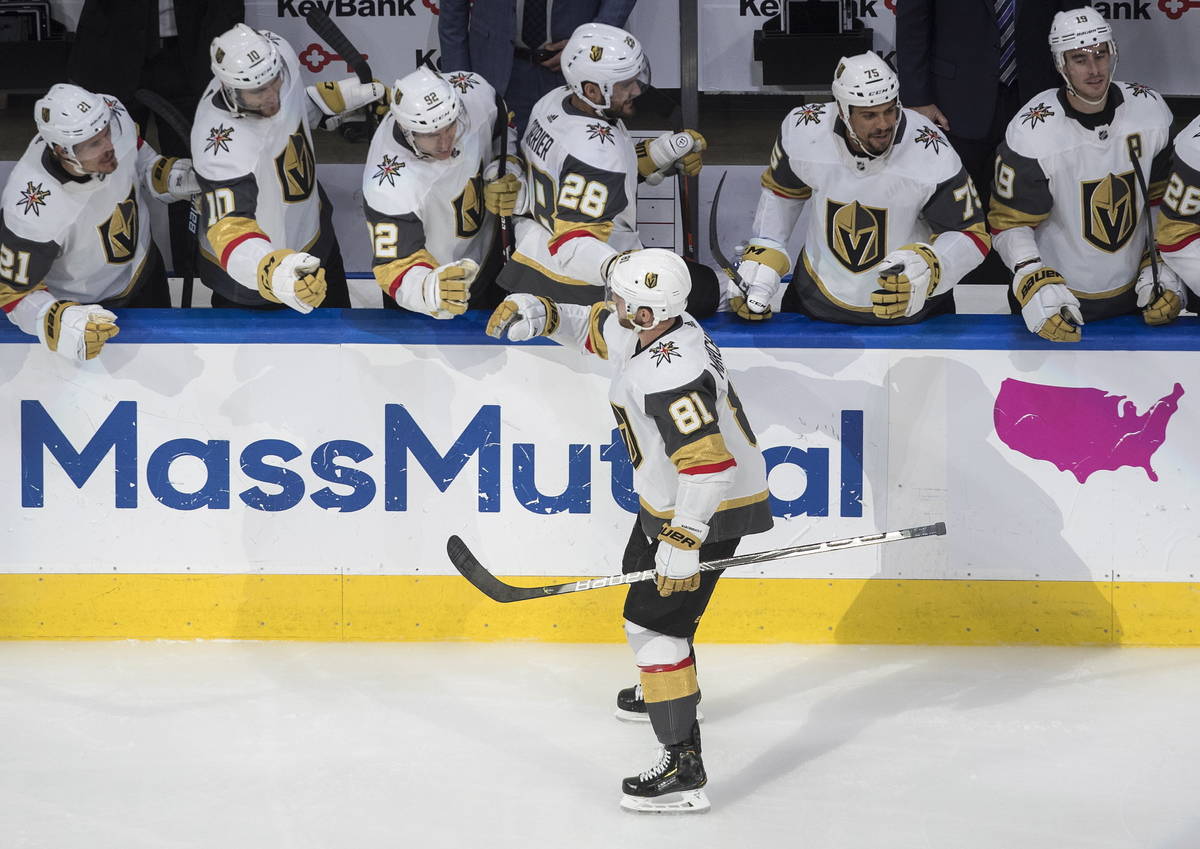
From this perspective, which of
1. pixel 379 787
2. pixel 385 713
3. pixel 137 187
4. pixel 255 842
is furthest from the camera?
pixel 137 187

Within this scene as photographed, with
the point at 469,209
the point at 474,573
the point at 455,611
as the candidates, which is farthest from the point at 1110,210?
the point at 455,611

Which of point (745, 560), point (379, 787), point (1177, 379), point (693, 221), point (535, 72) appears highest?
point (535, 72)

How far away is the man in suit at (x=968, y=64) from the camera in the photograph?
4.93 meters

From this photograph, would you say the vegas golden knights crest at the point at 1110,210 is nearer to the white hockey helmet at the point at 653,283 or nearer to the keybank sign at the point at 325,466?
the keybank sign at the point at 325,466

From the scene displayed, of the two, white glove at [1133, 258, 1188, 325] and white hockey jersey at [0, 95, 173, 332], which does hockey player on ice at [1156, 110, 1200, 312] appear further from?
white hockey jersey at [0, 95, 173, 332]

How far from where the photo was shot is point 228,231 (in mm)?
4328

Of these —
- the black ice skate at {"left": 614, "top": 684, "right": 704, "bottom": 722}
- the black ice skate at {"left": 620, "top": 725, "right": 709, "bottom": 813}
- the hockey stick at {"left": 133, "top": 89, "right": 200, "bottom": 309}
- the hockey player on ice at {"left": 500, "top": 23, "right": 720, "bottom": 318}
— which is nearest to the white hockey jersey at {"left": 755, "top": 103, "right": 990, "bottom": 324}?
the hockey player on ice at {"left": 500, "top": 23, "right": 720, "bottom": 318}

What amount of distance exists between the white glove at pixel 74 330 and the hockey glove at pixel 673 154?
5.48 feet

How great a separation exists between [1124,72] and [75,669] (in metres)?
4.53

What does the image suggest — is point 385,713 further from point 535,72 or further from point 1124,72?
point 1124,72

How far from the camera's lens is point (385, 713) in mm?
3938

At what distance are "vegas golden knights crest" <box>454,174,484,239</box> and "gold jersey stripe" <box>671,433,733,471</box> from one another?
4.71 ft

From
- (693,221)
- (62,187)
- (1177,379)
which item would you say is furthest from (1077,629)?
(62,187)

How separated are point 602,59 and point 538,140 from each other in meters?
0.30
